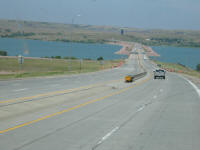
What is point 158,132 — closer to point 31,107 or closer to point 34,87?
point 31,107

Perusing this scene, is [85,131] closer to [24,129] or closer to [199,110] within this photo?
[24,129]

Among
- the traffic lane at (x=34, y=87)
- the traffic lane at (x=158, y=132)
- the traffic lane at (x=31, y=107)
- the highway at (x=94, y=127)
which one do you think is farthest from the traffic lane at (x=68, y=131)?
the traffic lane at (x=34, y=87)

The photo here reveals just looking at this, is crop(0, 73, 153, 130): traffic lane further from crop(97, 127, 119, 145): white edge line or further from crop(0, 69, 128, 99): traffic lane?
crop(97, 127, 119, 145): white edge line

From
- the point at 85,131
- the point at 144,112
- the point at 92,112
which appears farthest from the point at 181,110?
the point at 85,131

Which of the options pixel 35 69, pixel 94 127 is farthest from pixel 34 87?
pixel 35 69

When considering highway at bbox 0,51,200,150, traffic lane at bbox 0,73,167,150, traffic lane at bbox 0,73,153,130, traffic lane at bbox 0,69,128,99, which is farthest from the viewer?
traffic lane at bbox 0,69,128,99

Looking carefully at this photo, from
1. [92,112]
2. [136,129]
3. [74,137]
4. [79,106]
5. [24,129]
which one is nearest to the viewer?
[74,137]

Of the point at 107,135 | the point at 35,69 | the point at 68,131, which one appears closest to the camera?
the point at 107,135

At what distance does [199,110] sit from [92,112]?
6.39 m

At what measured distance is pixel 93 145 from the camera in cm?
1043

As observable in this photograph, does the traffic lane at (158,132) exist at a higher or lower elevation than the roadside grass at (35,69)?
higher

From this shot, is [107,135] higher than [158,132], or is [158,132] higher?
[107,135]

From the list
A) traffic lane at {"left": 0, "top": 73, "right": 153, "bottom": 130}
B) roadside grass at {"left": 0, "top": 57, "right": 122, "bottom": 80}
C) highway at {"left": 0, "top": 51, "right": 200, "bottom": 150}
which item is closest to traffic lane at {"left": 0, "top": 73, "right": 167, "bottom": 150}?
highway at {"left": 0, "top": 51, "right": 200, "bottom": 150}

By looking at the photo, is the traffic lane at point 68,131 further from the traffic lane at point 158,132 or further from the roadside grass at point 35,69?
the roadside grass at point 35,69
